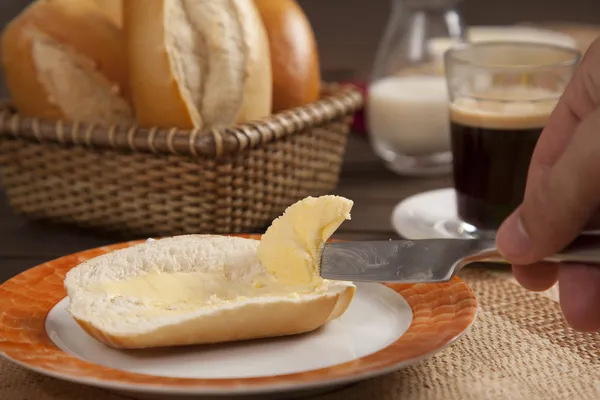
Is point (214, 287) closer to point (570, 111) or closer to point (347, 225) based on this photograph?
point (570, 111)

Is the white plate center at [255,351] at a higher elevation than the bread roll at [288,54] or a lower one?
lower

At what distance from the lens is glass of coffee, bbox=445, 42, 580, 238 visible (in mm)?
1202

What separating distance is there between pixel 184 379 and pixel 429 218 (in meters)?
0.67

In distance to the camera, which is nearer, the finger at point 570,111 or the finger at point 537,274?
the finger at point 570,111

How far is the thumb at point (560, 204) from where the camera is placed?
2.24 feet

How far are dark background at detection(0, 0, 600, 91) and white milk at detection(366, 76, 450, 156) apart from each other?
1091 mm

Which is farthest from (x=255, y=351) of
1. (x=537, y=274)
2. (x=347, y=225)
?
(x=347, y=225)

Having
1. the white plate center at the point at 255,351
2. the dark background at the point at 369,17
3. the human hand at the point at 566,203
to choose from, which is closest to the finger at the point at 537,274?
the human hand at the point at 566,203

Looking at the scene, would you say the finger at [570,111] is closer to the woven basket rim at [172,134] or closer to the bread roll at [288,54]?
the woven basket rim at [172,134]

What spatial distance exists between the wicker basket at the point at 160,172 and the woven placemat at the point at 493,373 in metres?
0.44

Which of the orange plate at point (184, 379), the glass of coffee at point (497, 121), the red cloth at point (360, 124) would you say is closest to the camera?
the orange plate at point (184, 379)

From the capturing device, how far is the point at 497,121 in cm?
121

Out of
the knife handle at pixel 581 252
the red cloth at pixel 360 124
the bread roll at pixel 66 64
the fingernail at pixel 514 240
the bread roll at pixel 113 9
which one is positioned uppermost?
the bread roll at pixel 113 9

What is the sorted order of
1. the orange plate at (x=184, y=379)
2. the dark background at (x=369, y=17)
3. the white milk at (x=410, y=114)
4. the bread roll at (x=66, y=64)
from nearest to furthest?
1. the orange plate at (x=184, y=379)
2. the bread roll at (x=66, y=64)
3. the white milk at (x=410, y=114)
4. the dark background at (x=369, y=17)
